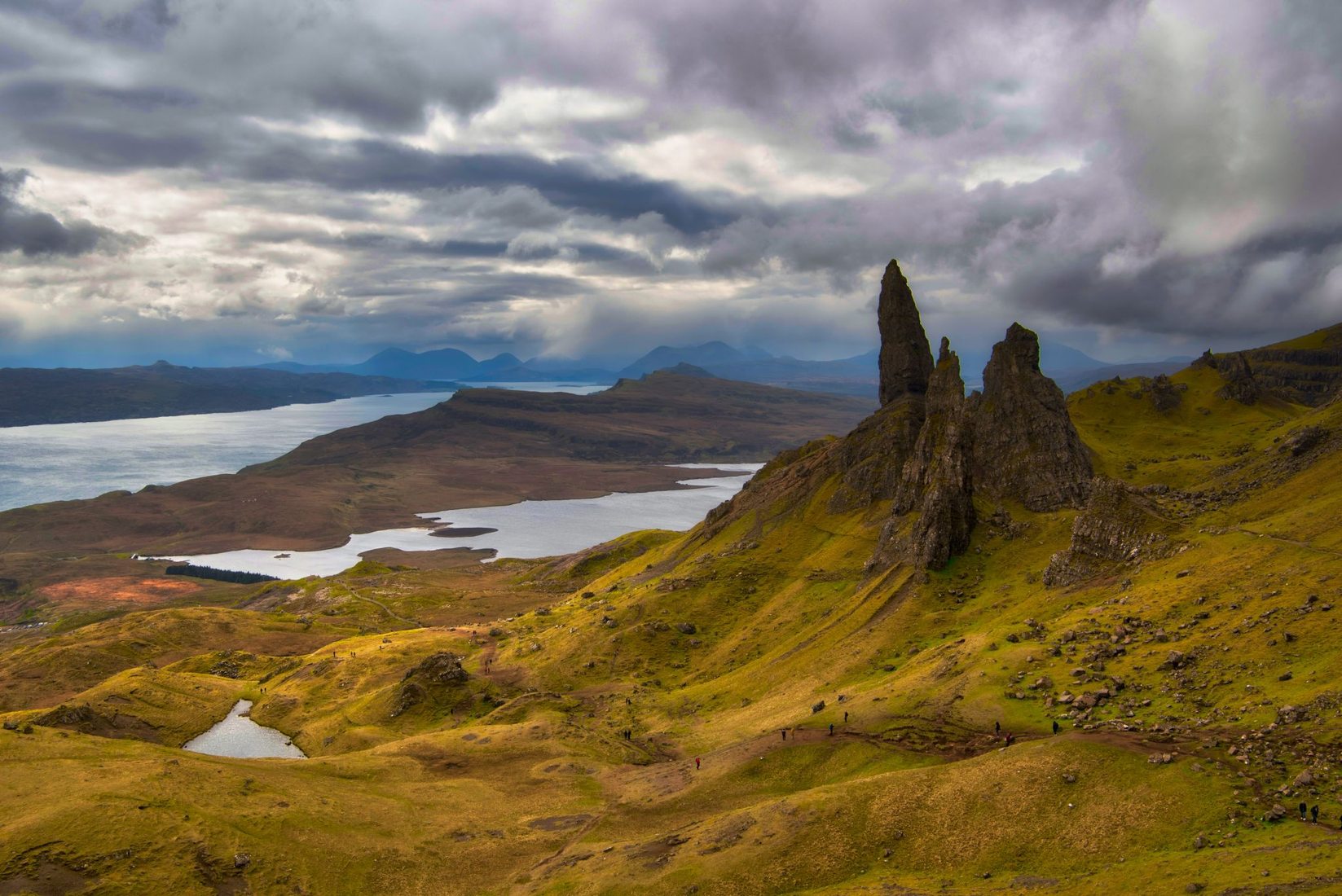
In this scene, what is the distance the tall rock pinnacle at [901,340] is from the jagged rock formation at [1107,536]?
297ft

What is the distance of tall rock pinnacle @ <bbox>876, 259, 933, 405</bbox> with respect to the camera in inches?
7534

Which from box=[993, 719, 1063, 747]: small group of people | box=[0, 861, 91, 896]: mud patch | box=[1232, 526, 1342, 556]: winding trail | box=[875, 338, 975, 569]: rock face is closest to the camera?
box=[0, 861, 91, 896]: mud patch

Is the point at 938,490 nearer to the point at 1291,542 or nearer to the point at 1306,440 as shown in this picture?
the point at 1306,440

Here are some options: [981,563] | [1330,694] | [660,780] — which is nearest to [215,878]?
[660,780]

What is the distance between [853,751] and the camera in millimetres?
79000

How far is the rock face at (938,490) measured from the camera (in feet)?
403

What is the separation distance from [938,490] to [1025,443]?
2684 centimetres

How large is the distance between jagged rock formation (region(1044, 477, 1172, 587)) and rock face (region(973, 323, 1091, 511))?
103 ft

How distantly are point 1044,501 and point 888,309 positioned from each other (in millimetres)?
73778

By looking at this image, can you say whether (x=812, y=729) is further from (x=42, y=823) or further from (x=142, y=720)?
(x=142, y=720)

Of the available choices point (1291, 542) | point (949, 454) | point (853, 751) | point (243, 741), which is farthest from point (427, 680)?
point (1291, 542)

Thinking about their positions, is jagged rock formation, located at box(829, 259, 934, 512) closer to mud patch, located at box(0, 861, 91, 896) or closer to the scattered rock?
the scattered rock

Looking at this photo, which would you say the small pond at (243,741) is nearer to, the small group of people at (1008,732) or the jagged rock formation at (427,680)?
the jagged rock formation at (427,680)

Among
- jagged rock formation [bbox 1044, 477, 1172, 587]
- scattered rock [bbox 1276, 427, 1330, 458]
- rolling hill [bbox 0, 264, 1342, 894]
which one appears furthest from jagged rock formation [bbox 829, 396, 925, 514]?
scattered rock [bbox 1276, 427, 1330, 458]
